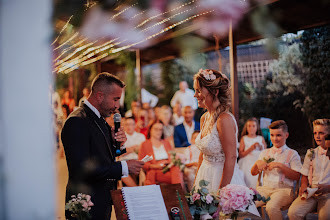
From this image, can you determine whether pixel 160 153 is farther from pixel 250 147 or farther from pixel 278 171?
pixel 278 171

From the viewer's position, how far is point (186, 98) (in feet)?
21.9

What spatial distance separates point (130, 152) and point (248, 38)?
93.6 inches

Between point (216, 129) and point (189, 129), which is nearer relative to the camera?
point (216, 129)

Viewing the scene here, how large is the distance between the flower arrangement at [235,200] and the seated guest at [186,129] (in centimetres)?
399

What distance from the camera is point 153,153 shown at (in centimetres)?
570

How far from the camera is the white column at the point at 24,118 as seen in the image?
1076mm

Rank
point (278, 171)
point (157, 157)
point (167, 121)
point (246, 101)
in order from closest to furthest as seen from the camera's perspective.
A: 1. point (278, 171)
2. point (246, 101)
3. point (157, 157)
4. point (167, 121)

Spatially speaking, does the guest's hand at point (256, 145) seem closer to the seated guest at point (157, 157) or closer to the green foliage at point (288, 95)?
the green foliage at point (288, 95)

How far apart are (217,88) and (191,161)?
2.91 m

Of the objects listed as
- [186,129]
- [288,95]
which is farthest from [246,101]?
[186,129]

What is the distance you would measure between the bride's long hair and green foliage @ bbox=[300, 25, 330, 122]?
147cm

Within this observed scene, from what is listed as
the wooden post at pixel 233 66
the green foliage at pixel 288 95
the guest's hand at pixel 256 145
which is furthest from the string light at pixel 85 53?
the guest's hand at pixel 256 145

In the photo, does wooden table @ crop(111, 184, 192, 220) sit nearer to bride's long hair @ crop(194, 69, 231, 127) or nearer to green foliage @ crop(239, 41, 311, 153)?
bride's long hair @ crop(194, 69, 231, 127)

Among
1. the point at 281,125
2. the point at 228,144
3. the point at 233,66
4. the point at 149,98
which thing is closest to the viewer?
the point at 228,144
